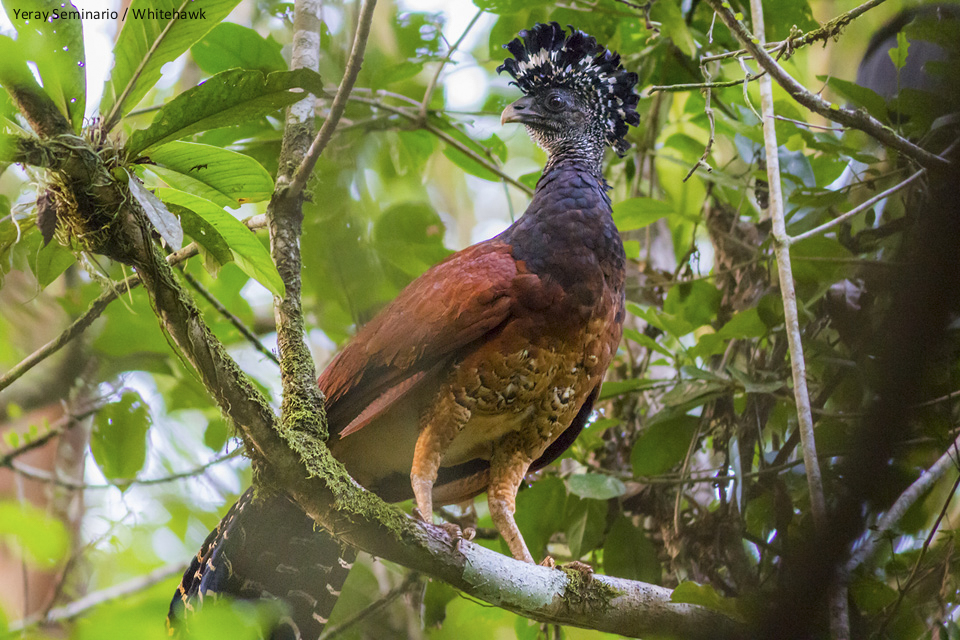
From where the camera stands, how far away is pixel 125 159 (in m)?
2.05

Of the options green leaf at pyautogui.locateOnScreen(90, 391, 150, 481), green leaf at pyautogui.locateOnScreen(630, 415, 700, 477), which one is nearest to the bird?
green leaf at pyautogui.locateOnScreen(630, 415, 700, 477)

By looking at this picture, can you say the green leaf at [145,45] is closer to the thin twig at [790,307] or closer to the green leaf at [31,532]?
the green leaf at [31,532]

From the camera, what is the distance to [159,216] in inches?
72.4

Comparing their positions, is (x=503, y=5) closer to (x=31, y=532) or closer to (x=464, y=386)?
(x=464, y=386)

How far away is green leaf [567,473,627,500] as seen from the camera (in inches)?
129

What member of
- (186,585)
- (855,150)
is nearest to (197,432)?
(186,585)

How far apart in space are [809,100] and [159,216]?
201cm

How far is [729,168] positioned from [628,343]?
1.17 meters

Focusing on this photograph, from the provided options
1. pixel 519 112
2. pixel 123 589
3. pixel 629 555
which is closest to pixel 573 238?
pixel 519 112

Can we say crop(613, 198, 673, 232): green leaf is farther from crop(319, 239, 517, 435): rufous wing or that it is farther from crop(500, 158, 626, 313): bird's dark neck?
crop(319, 239, 517, 435): rufous wing

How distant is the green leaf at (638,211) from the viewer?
12.3ft

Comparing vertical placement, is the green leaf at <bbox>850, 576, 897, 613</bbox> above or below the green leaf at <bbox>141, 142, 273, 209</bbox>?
below

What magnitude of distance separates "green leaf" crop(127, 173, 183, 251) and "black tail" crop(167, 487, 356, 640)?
1102mm

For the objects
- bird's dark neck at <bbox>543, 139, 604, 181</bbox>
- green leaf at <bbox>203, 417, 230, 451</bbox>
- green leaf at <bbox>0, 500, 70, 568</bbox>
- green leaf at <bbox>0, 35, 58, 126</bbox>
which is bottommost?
green leaf at <bbox>0, 500, 70, 568</bbox>
